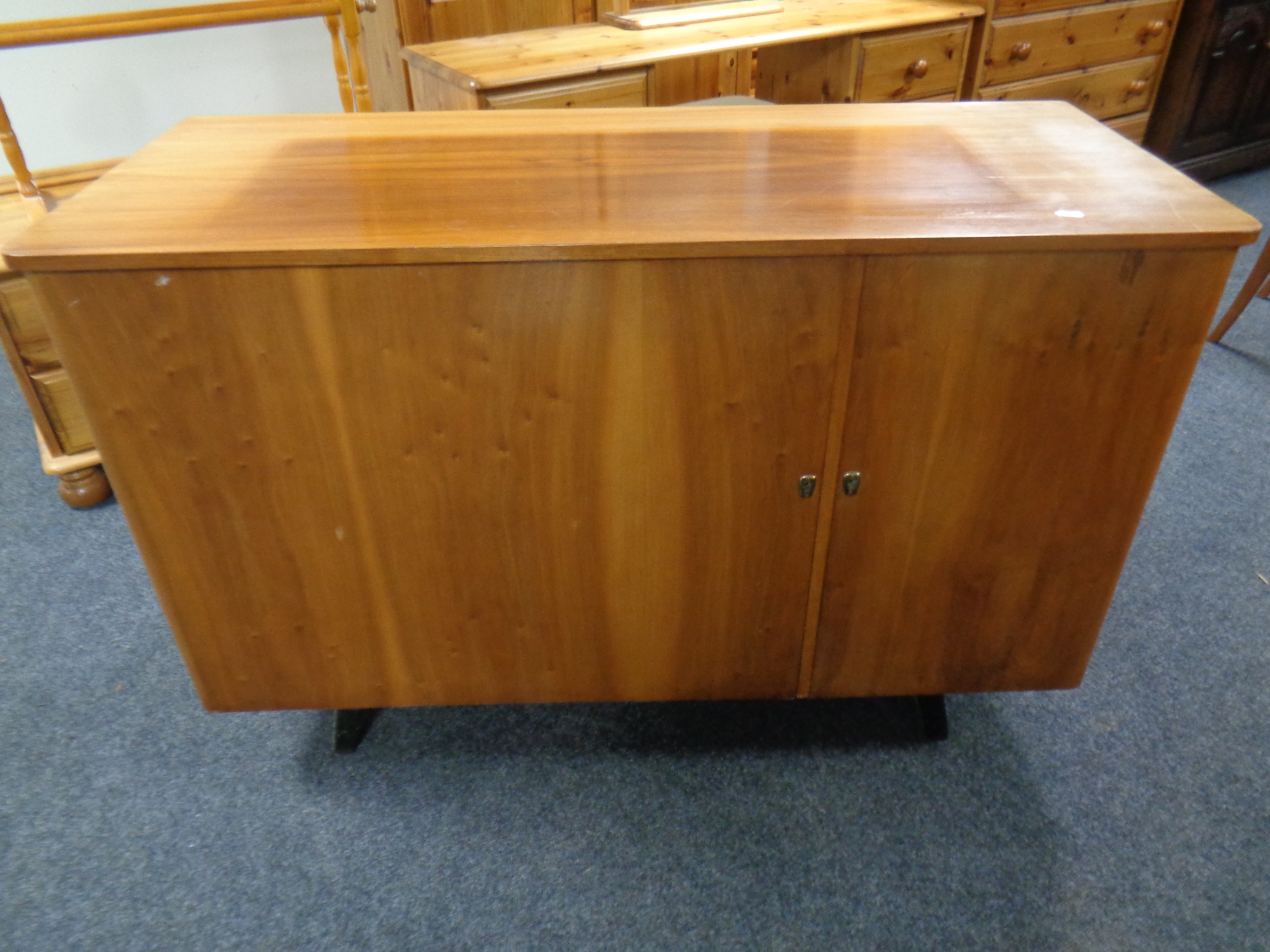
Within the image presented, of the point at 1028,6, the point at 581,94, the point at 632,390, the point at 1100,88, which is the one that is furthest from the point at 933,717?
the point at 1100,88

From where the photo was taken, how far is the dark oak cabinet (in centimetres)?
290

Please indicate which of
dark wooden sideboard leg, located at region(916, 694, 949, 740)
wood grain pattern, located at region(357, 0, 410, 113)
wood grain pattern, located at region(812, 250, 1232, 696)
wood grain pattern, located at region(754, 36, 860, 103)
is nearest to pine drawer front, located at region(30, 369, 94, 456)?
wood grain pattern, located at region(357, 0, 410, 113)

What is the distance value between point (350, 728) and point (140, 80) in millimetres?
1793

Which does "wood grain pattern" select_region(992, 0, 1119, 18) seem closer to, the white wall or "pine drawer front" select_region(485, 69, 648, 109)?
"pine drawer front" select_region(485, 69, 648, 109)

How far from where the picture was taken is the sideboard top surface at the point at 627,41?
199cm

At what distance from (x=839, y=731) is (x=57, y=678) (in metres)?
1.25

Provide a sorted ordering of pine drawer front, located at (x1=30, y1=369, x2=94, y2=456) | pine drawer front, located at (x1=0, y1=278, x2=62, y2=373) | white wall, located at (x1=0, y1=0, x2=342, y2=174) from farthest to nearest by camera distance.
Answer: white wall, located at (x1=0, y1=0, x2=342, y2=174) → pine drawer front, located at (x1=30, y1=369, x2=94, y2=456) → pine drawer front, located at (x1=0, y1=278, x2=62, y2=373)

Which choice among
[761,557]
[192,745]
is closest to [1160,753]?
[761,557]

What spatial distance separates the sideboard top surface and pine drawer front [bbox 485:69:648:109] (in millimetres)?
35

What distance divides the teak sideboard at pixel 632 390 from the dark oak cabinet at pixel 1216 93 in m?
2.36

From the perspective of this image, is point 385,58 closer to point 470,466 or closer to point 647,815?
point 470,466

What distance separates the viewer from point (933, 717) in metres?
1.29

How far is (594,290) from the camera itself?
2.81 ft

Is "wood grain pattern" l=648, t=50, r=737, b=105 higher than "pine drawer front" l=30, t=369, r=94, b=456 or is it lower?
higher
